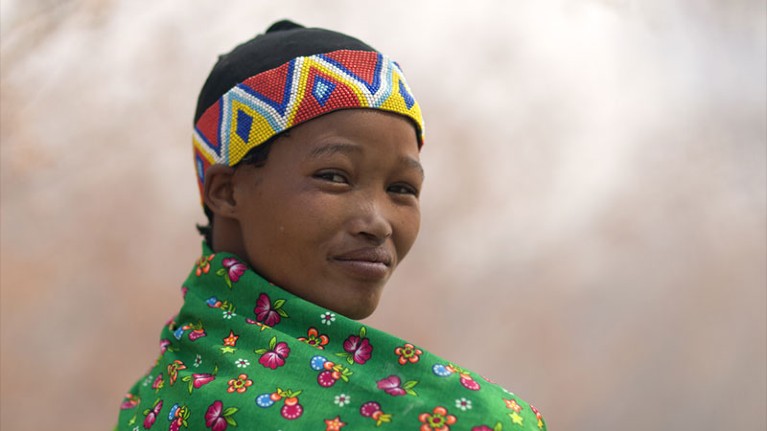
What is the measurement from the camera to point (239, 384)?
1.31 m

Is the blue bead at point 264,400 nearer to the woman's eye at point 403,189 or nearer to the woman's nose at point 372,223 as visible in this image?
the woman's nose at point 372,223

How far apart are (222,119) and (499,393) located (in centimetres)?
83

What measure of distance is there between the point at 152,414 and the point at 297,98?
69cm

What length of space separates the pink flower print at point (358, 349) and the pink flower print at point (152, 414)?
408mm

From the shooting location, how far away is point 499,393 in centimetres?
131

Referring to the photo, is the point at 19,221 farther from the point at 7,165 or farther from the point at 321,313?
the point at 321,313

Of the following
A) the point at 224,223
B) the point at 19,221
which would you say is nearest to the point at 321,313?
the point at 224,223

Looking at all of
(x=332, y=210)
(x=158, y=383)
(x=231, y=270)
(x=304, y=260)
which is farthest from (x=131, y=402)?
(x=332, y=210)

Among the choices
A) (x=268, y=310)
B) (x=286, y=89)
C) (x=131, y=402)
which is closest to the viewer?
(x=268, y=310)

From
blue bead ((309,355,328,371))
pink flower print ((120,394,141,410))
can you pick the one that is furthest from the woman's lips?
pink flower print ((120,394,141,410))

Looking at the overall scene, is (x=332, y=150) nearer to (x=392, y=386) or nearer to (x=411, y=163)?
(x=411, y=163)

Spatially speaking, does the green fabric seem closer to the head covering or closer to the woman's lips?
the woman's lips

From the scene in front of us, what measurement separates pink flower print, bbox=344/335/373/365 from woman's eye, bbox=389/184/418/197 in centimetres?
37

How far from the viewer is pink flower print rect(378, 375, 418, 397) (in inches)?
49.5
